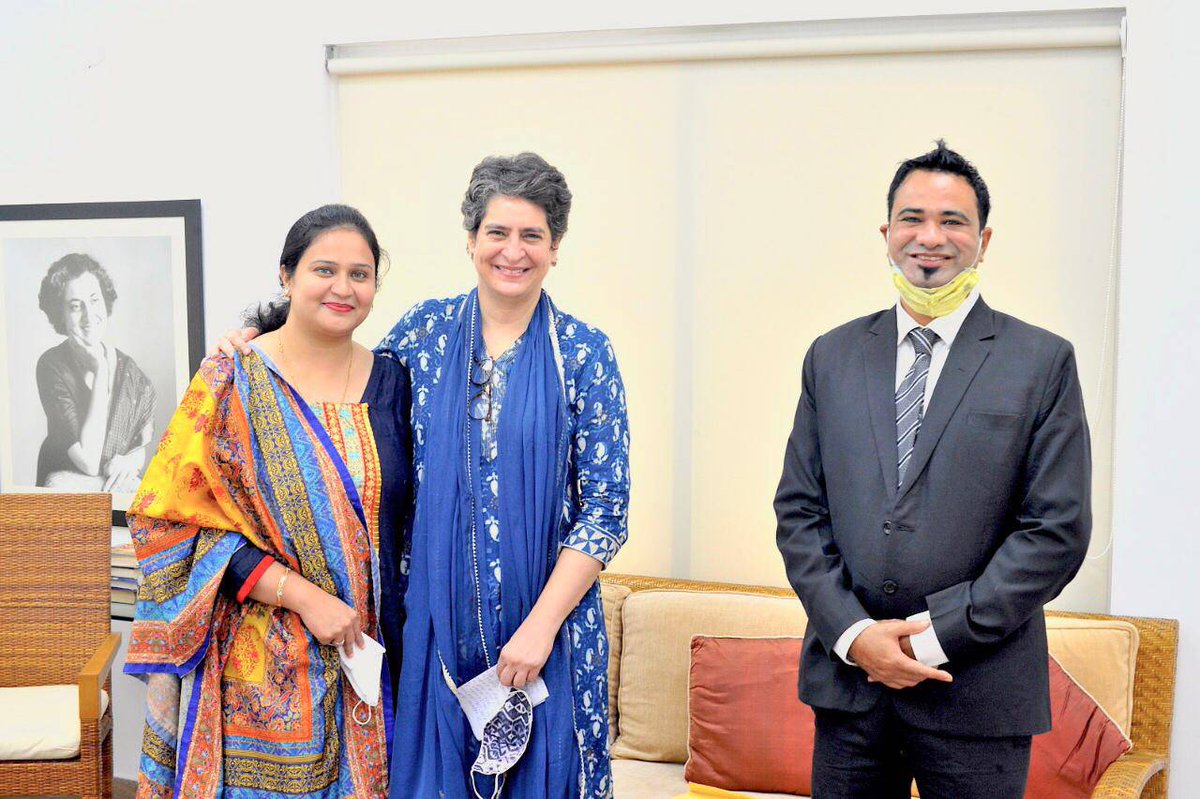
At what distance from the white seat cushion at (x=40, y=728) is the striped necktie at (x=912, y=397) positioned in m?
2.23

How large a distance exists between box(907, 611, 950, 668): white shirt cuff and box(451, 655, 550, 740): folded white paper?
0.65m

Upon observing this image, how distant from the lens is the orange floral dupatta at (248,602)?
2018mm

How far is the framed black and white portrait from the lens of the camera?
362 centimetres

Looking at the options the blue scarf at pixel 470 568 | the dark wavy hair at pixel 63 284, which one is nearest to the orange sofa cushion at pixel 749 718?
the blue scarf at pixel 470 568

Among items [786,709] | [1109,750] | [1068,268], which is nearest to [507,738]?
[786,709]

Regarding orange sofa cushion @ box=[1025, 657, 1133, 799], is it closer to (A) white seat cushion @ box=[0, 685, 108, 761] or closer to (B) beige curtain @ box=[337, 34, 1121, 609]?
(B) beige curtain @ box=[337, 34, 1121, 609]

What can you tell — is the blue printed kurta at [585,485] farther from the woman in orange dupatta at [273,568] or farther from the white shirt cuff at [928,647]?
the white shirt cuff at [928,647]

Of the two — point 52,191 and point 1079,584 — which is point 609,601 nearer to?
point 1079,584

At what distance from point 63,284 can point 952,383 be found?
3.04m

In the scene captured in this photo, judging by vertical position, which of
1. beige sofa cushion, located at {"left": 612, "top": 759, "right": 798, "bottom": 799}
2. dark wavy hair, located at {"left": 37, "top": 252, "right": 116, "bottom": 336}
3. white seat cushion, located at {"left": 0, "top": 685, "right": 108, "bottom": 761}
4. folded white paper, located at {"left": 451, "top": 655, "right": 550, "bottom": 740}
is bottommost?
beige sofa cushion, located at {"left": 612, "top": 759, "right": 798, "bottom": 799}

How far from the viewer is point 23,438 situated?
3818 millimetres

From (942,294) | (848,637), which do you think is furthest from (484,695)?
(942,294)

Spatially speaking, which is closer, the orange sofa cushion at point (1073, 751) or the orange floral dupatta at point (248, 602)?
the orange floral dupatta at point (248, 602)

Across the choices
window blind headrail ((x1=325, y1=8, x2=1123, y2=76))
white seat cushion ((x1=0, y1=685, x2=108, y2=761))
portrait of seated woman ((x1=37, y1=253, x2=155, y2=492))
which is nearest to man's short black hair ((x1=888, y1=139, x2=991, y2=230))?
window blind headrail ((x1=325, y1=8, x2=1123, y2=76))
